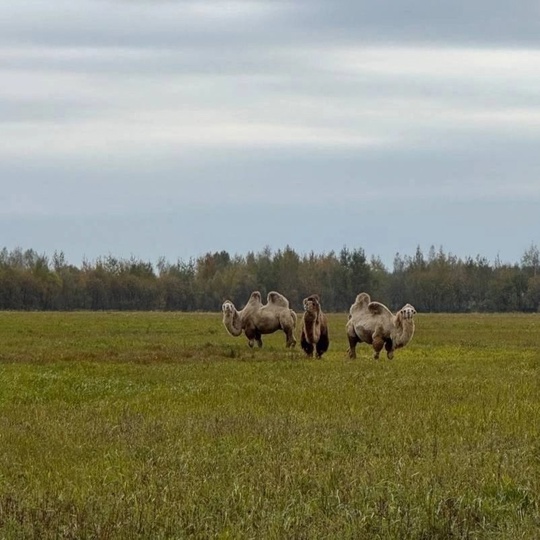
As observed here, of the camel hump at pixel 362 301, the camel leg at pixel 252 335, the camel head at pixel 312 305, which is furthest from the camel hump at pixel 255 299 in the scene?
the camel head at pixel 312 305

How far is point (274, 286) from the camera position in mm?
125562

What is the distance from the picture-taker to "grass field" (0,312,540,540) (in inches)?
336

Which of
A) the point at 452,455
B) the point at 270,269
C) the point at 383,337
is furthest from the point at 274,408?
the point at 270,269

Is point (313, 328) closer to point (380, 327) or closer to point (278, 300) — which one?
point (380, 327)

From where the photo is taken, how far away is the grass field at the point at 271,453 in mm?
8523

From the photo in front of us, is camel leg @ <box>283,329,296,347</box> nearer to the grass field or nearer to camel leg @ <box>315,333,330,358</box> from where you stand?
camel leg @ <box>315,333,330,358</box>

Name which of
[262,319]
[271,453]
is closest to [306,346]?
[262,319]

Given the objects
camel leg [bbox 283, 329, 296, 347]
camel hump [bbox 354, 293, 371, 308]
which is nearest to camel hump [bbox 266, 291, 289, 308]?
camel leg [bbox 283, 329, 296, 347]

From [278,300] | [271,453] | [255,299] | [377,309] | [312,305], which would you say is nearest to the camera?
[271,453]

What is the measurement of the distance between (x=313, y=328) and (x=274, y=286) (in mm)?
96784

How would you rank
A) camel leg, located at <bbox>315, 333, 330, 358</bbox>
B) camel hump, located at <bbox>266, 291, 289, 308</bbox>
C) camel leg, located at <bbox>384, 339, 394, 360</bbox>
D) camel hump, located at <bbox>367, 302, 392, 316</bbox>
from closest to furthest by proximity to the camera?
camel leg, located at <bbox>384, 339, 394, 360</bbox>, camel hump, located at <bbox>367, 302, 392, 316</bbox>, camel leg, located at <bbox>315, 333, 330, 358</bbox>, camel hump, located at <bbox>266, 291, 289, 308</bbox>

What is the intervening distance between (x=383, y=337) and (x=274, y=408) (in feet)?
43.2

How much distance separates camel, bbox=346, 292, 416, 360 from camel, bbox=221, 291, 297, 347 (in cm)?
547

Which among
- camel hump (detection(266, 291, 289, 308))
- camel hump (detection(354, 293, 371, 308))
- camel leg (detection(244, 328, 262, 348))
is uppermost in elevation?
camel hump (detection(266, 291, 289, 308))
